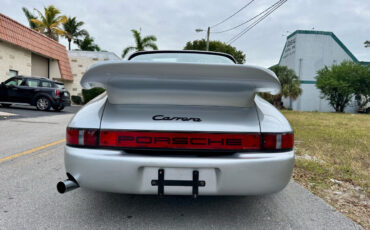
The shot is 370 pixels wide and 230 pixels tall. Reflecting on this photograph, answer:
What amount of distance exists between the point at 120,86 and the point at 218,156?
89 centimetres

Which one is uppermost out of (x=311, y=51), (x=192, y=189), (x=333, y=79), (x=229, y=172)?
(x=311, y=51)

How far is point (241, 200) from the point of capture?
270 cm

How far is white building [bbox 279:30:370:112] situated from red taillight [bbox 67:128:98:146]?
3653cm

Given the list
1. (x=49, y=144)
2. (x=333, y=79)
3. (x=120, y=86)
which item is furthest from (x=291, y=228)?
(x=333, y=79)

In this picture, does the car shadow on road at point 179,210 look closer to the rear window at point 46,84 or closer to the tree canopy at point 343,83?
the rear window at point 46,84

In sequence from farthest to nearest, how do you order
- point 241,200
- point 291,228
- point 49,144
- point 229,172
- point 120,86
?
point 49,144, point 241,200, point 291,228, point 120,86, point 229,172

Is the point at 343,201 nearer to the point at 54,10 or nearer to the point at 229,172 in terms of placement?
the point at 229,172

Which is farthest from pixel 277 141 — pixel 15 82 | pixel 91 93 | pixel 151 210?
pixel 91 93

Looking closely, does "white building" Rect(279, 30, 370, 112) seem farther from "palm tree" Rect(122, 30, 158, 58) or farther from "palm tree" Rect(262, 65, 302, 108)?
"palm tree" Rect(122, 30, 158, 58)

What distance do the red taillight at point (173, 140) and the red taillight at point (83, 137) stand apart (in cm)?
12

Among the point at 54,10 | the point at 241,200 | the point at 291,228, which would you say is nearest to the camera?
the point at 291,228

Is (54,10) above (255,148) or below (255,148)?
Answer: above

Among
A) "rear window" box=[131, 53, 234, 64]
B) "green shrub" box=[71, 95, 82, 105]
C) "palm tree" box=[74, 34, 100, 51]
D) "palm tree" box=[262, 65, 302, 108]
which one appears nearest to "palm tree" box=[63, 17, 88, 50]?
"palm tree" box=[74, 34, 100, 51]

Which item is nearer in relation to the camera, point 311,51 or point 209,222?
point 209,222
